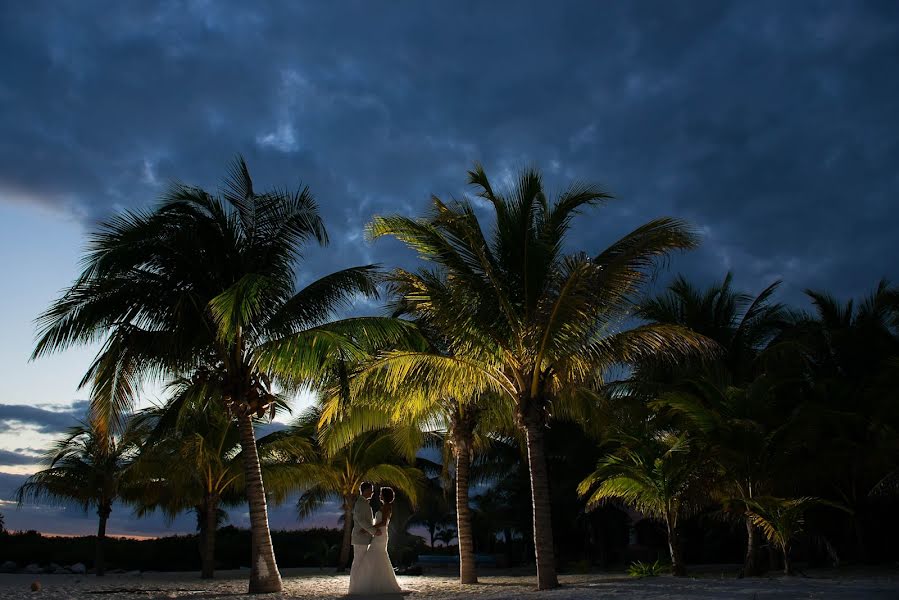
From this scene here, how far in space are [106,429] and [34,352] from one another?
6.42 feet

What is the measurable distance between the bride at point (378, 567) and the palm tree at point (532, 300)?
2.20 metres

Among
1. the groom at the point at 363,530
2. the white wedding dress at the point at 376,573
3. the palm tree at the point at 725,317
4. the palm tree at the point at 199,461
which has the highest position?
the palm tree at the point at 725,317

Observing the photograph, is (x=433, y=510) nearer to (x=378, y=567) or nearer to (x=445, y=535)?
(x=445, y=535)

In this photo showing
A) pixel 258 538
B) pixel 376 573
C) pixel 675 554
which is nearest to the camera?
pixel 376 573

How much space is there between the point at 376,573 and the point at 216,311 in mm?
5222

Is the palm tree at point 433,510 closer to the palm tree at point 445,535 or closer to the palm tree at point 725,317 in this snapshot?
the palm tree at point 445,535

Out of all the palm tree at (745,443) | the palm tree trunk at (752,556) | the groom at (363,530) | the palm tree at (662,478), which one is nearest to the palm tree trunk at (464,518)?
the palm tree at (662,478)

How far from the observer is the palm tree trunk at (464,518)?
1659cm

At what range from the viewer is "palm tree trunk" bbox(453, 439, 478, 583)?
653 inches

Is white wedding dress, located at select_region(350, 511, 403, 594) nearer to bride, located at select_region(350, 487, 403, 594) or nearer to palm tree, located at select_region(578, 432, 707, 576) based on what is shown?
bride, located at select_region(350, 487, 403, 594)

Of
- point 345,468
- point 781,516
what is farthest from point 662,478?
point 345,468

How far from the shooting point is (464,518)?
16797 millimetres

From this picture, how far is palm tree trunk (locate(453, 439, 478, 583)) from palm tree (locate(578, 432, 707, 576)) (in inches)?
132

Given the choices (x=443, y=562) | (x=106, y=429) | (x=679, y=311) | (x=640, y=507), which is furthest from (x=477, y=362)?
(x=443, y=562)
